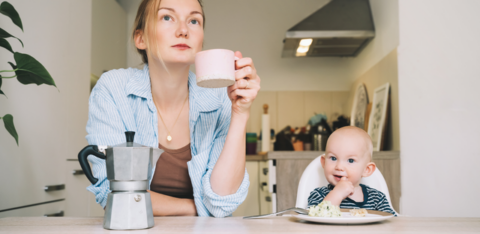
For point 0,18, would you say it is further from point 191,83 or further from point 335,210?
point 335,210

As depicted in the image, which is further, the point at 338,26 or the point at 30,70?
the point at 338,26

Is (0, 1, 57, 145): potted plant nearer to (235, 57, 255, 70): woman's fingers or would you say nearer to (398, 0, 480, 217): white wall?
(235, 57, 255, 70): woman's fingers

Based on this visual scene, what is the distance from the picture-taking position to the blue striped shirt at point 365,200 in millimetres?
1146

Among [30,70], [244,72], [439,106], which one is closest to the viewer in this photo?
[244,72]

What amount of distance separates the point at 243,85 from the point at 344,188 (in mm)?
478

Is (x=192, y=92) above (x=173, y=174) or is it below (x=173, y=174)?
above

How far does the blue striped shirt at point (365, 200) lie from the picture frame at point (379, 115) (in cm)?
91

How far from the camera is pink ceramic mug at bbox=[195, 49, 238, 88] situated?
2.24 feet

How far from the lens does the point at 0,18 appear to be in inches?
59.1

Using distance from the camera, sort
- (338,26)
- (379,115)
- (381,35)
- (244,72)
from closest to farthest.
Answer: (244,72) < (379,115) < (381,35) < (338,26)

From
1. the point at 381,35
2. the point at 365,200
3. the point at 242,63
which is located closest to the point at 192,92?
the point at 242,63

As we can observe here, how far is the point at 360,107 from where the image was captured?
2.65m

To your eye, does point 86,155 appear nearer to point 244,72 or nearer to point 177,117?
point 244,72

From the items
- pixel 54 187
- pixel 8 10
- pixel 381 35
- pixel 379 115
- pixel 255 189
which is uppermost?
pixel 381 35
